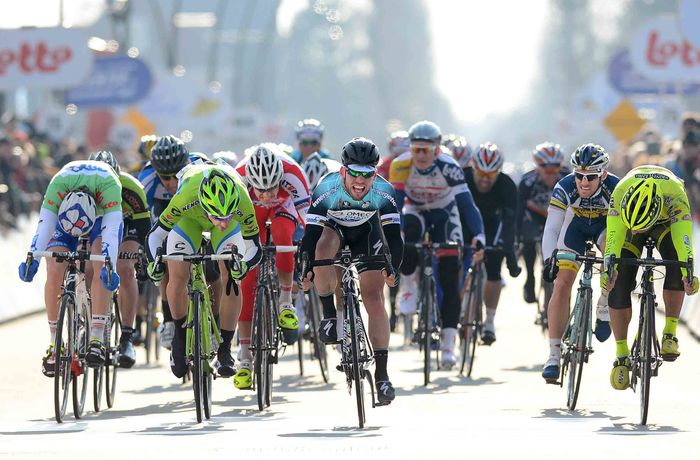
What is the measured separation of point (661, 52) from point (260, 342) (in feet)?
75.8

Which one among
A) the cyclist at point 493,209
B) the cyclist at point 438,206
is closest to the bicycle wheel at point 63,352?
the cyclist at point 438,206

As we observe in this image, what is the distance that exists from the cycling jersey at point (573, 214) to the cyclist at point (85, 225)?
3140mm

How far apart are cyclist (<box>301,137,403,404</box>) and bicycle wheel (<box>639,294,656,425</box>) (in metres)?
1.62

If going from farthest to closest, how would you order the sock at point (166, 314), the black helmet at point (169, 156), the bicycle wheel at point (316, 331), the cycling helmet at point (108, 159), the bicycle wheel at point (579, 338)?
1. the bicycle wheel at point (316, 331)
2. the cycling helmet at point (108, 159)
3. the black helmet at point (169, 156)
4. the sock at point (166, 314)
5. the bicycle wheel at point (579, 338)

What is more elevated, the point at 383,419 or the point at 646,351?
the point at 646,351

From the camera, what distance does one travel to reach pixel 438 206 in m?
17.0

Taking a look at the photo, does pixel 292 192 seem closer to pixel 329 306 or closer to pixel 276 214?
pixel 276 214

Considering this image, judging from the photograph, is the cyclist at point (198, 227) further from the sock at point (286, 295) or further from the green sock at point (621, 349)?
the green sock at point (621, 349)

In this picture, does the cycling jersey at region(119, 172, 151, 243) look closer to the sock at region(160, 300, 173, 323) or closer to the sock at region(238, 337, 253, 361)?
the sock at region(160, 300, 173, 323)

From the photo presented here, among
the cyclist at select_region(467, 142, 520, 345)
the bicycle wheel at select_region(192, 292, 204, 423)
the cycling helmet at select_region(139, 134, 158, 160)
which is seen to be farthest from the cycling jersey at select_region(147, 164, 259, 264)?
the cyclist at select_region(467, 142, 520, 345)

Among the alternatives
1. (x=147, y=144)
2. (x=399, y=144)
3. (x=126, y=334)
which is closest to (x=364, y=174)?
(x=126, y=334)

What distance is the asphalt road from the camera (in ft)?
36.7

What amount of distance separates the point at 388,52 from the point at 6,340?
506 ft

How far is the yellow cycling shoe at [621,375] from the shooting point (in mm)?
13062
